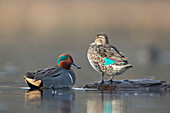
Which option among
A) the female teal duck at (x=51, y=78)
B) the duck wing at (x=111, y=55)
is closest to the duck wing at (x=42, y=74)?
the female teal duck at (x=51, y=78)

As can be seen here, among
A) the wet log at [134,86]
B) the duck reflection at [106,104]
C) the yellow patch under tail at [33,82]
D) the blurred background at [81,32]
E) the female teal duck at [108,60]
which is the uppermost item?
the blurred background at [81,32]

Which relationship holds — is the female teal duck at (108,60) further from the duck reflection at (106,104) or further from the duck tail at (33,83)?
the duck tail at (33,83)

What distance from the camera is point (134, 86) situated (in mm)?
10516

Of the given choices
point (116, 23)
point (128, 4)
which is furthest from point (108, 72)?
point (128, 4)

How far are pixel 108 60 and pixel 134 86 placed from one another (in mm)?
785

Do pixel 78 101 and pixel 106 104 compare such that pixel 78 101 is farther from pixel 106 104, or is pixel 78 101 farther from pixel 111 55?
pixel 111 55

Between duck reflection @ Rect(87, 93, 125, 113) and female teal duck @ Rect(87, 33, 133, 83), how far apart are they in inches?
38.6

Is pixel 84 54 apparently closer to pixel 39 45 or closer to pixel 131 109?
pixel 39 45

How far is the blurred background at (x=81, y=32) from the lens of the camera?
1620 centimetres

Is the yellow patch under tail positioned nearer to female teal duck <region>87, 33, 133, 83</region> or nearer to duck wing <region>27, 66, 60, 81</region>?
duck wing <region>27, 66, 60, 81</region>

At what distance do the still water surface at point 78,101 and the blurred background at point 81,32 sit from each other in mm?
2475

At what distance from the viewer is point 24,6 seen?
35.1 m

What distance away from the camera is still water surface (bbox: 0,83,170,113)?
8107 mm

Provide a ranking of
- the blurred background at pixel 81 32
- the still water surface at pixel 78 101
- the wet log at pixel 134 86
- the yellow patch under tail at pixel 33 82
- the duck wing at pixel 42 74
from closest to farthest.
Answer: the still water surface at pixel 78 101
the wet log at pixel 134 86
the yellow patch under tail at pixel 33 82
the duck wing at pixel 42 74
the blurred background at pixel 81 32
